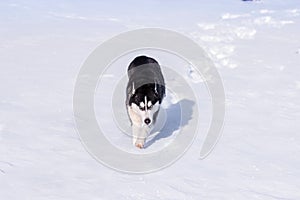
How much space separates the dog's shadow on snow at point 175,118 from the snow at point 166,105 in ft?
0.50

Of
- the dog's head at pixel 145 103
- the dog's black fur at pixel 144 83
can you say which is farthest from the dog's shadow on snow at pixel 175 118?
the dog's black fur at pixel 144 83

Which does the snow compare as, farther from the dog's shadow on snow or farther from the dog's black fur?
the dog's black fur

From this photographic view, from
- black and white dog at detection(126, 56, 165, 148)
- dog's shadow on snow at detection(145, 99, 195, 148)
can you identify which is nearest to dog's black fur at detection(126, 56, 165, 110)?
black and white dog at detection(126, 56, 165, 148)

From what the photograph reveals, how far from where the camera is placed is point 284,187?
5.05 meters

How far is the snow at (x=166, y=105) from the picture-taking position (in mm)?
4820

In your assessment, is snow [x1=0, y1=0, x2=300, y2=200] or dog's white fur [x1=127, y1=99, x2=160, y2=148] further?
dog's white fur [x1=127, y1=99, x2=160, y2=148]

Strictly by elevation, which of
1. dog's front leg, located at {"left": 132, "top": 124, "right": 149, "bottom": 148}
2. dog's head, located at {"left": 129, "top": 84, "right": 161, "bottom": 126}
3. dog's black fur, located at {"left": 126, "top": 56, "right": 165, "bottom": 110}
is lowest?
dog's front leg, located at {"left": 132, "top": 124, "right": 149, "bottom": 148}

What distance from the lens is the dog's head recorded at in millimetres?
5789

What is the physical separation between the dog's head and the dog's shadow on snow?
1.37ft

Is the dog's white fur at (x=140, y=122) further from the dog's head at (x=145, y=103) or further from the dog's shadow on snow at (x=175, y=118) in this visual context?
the dog's shadow on snow at (x=175, y=118)

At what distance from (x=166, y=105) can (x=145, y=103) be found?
1.90 metres

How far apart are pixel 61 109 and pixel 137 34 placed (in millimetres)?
7348

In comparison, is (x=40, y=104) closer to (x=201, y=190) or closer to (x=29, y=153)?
(x=29, y=153)

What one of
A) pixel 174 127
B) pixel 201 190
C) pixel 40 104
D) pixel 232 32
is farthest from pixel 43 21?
pixel 201 190
